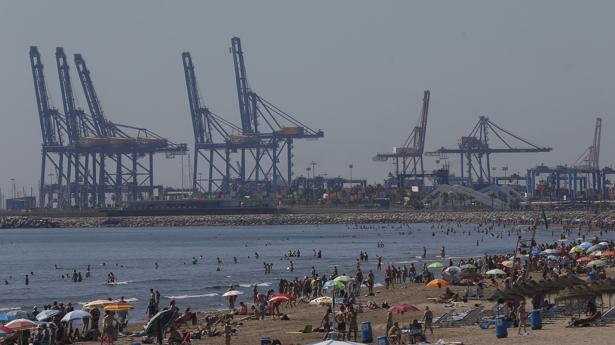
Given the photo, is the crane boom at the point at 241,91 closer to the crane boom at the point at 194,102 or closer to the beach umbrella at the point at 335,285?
the crane boom at the point at 194,102

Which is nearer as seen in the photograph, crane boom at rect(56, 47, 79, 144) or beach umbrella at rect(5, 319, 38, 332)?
beach umbrella at rect(5, 319, 38, 332)

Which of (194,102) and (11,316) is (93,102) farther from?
(11,316)

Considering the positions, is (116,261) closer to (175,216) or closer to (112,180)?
(175,216)

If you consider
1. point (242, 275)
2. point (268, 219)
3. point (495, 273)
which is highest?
point (268, 219)

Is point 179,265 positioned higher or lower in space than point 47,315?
lower

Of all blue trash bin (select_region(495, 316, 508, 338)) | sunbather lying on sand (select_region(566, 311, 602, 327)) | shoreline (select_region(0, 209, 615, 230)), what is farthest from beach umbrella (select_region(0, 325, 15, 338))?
shoreline (select_region(0, 209, 615, 230))

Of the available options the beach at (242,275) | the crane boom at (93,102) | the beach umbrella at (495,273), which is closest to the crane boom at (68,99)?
the crane boom at (93,102)

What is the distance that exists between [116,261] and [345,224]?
2943 inches

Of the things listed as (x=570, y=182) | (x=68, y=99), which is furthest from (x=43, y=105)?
(x=570, y=182)

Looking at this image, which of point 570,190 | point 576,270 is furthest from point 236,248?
point 570,190

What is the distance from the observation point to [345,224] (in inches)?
5404

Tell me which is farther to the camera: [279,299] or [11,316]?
[279,299]

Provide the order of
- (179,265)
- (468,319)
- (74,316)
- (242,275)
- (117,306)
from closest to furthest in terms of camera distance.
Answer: (468,319) < (74,316) < (117,306) < (242,275) < (179,265)

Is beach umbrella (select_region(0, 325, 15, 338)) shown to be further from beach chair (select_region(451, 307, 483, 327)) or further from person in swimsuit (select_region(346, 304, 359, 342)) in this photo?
beach chair (select_region(451, 307, 483, 327))
